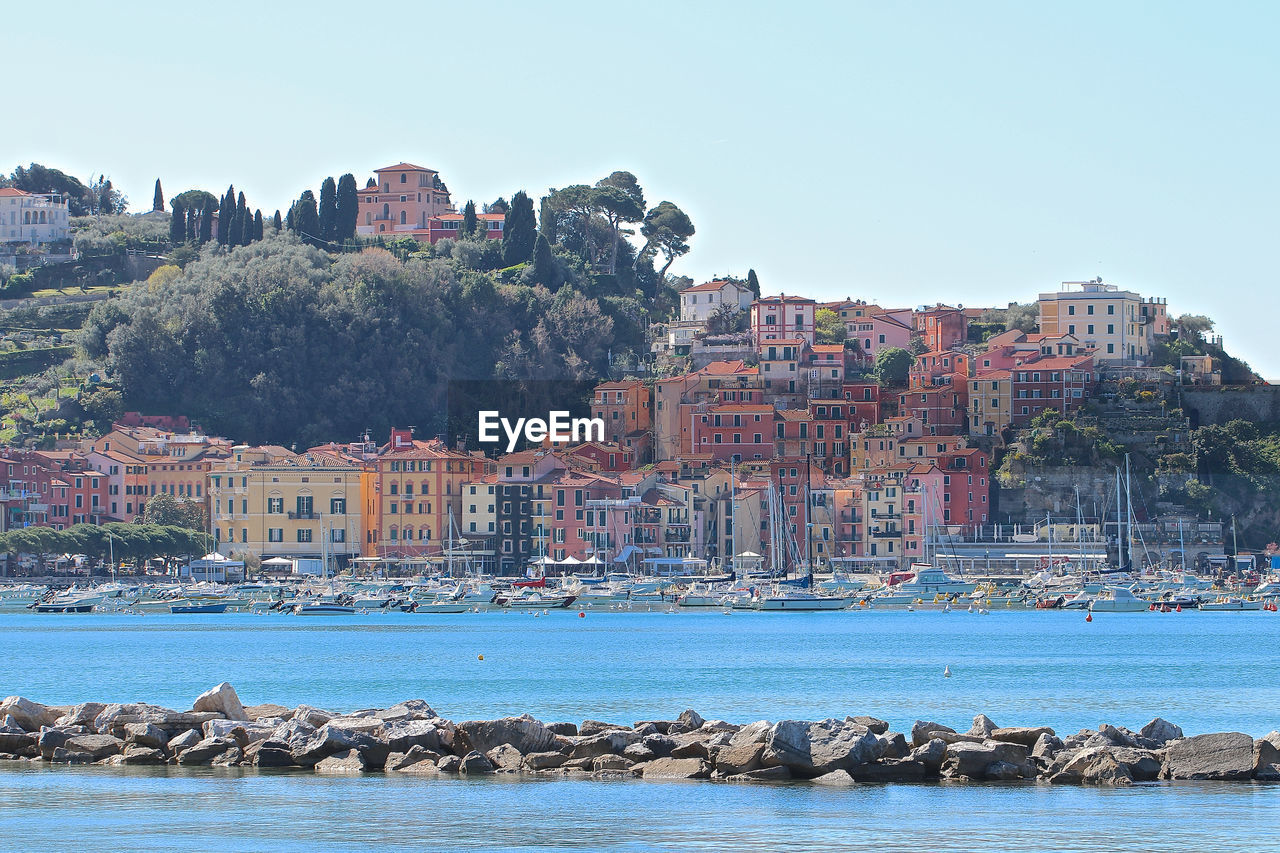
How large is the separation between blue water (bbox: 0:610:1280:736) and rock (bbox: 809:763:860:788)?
25.9 feet

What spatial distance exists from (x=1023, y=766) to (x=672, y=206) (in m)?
105

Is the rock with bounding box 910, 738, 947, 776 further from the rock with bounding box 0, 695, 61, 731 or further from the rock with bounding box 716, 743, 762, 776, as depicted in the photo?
→ the rock with bounding box 0, 695, 61, 731

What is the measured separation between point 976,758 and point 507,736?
14.6ft

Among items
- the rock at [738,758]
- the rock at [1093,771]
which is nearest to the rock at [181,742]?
the rock at [738,758]

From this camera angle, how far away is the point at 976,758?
61.5 feet

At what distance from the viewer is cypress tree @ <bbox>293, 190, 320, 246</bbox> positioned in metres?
112

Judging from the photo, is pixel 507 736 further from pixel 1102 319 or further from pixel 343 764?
pixel 1102 319

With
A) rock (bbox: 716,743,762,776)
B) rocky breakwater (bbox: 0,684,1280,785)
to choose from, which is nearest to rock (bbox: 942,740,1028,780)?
rocky breakwater (bbox: 0,684,1280,785)

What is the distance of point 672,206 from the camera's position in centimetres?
12238

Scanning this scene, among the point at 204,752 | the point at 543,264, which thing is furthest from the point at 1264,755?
the point at 543,264

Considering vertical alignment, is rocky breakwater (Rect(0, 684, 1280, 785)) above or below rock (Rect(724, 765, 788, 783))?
above

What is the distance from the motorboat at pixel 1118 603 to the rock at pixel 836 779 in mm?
54372

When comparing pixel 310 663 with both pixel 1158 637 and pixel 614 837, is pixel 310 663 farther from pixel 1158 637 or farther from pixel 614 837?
pixel 614 837

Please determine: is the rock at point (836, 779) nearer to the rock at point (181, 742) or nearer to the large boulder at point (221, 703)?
the rock at point (181, 742)
